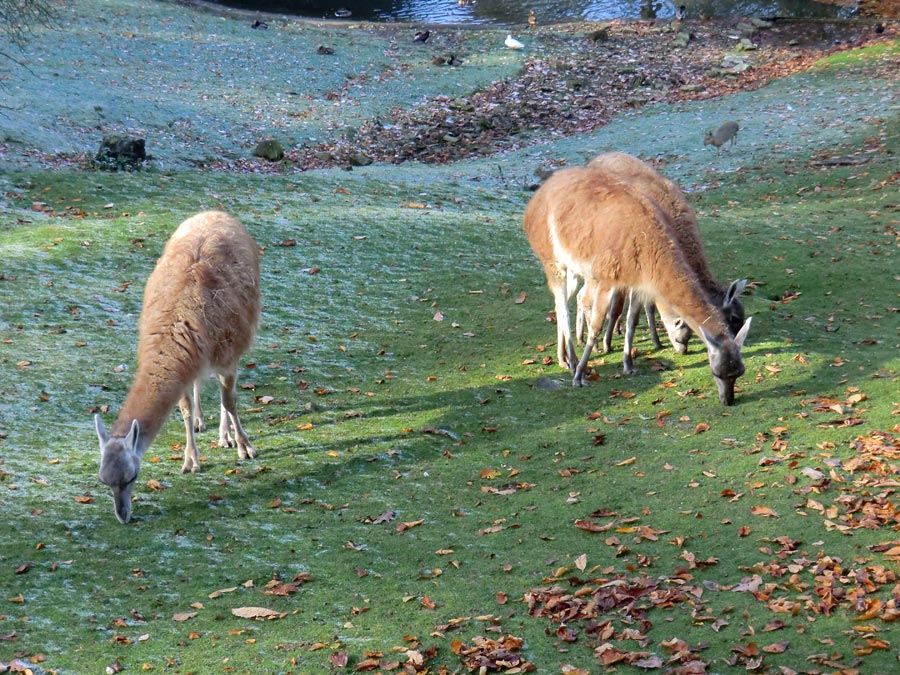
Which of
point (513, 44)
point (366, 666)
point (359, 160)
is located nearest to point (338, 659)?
point (366, 666)

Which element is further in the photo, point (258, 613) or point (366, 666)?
point (258, 613)

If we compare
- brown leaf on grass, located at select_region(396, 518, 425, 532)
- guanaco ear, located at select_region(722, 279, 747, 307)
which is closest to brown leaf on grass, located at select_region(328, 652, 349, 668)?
brown leaf on grass, located at select_region(396, 518, 425, 532)

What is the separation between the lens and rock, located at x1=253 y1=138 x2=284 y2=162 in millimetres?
23250

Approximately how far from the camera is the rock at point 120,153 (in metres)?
19.7

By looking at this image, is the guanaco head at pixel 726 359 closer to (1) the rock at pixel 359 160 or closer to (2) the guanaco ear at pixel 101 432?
(2) the guanaco ear at pixel 101 432

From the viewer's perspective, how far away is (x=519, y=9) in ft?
145

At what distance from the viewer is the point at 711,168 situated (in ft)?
71.9

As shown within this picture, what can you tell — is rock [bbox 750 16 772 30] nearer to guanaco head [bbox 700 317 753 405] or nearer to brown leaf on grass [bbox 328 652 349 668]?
guanaco head [bbox 700 317 753 405]

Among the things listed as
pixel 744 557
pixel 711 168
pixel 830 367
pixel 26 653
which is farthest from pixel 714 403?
pixel 711 168

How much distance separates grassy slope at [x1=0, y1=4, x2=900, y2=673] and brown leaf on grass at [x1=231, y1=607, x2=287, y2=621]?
11 cm

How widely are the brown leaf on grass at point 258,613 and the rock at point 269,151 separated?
1761 centimetres

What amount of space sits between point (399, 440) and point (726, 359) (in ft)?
11.7

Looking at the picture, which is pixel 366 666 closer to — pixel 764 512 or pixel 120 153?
pixel 764 512

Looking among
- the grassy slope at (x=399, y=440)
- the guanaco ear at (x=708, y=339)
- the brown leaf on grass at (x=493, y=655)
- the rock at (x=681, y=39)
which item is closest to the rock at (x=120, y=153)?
the grassy slope at (x=399, y=440)
